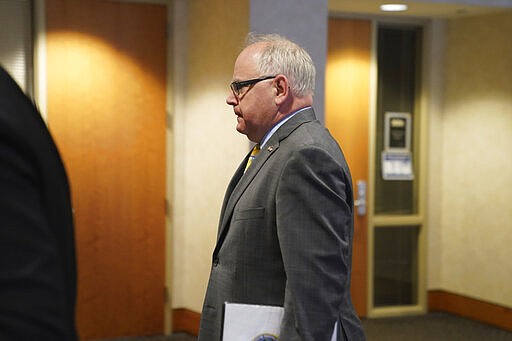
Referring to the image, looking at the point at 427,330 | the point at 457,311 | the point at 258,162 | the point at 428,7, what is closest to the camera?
the point at 258,162

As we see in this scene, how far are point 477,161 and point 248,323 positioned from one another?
4772mm

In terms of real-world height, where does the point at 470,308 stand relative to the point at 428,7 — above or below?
below

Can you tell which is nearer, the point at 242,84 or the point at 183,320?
the point at 242,84

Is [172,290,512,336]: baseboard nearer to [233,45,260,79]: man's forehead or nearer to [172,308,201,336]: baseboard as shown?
[172,308,201,336]: baseboard

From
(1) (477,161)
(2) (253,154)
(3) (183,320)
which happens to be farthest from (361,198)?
(2) (253,154)

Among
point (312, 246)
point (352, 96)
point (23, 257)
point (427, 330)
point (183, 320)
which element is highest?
point (352, 96)

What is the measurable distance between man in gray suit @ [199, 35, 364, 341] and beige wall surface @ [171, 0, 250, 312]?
2593 millimetres

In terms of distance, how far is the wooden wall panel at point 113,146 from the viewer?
5.45 meters

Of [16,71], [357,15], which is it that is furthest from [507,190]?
[16,71]

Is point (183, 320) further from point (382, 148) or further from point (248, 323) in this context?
point (248, 323)

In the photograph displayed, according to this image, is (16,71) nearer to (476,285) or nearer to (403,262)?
(403,262)

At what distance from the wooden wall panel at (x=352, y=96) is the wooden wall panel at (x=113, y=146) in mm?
1383


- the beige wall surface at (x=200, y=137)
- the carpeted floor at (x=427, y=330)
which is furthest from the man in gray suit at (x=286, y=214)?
the carpeted floor at (x=427, y=330)

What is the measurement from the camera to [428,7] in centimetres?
616
